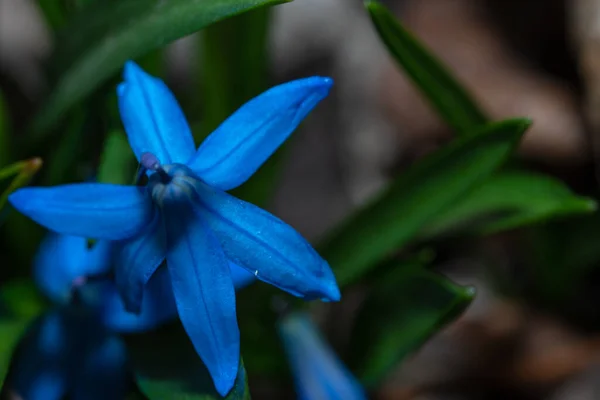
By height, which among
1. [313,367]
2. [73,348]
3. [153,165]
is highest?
[153,165]

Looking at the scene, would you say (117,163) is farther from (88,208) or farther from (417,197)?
(417,197)

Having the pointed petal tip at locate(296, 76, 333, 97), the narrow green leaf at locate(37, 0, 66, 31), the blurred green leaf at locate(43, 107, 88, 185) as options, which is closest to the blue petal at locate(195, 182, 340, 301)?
the pointed petal tip at locate(296, 76, 333, 97)

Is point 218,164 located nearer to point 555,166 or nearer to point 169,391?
point 169,391

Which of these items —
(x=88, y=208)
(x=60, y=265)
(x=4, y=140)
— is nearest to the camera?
(x=88, y=208)

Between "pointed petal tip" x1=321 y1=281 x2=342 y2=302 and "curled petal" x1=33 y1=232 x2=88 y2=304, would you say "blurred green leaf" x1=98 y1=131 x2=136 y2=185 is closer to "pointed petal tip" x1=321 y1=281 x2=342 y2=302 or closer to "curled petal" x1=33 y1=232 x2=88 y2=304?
"curled petal" x1=33 y1=232 x2=88 y2=304

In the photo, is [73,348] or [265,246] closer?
[265,246]

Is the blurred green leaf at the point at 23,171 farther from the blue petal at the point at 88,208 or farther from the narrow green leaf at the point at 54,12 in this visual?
the narrow green leaf at the point at 54,12

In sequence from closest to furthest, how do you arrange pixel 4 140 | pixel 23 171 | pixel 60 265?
pixel 23 171, pixel 60 265, pixel 4 140

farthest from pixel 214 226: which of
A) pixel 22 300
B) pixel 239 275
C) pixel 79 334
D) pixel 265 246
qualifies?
pixel 22 300
